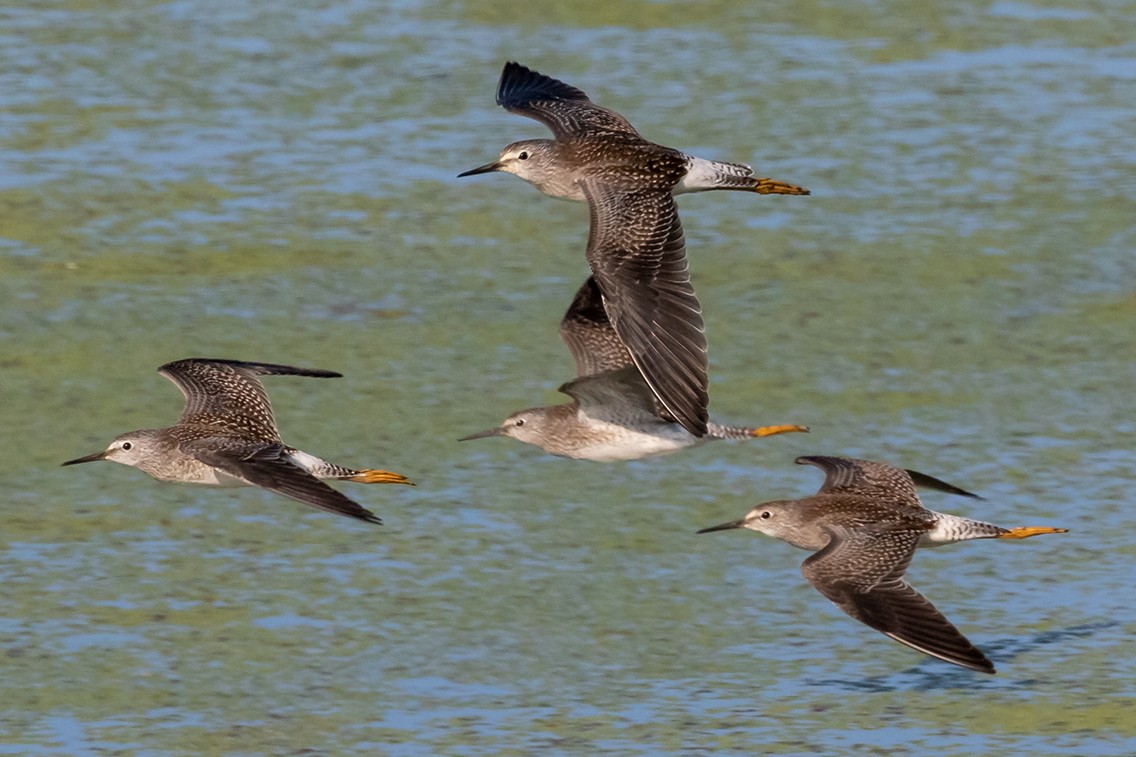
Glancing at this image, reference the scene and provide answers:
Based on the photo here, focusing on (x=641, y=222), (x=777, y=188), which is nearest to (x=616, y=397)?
(x=641, y=222)

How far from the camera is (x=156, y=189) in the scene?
55.7 ft

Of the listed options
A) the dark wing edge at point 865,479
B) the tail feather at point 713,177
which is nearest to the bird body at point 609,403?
the dark wing edge at point 865,479

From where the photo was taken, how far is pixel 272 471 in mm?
10523

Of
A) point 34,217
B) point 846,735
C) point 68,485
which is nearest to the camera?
point 846,735

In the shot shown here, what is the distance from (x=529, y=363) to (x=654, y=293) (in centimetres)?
367

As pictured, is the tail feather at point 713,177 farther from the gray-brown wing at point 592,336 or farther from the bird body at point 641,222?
the gray-brown wing at point 592,336

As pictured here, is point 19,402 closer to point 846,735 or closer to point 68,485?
point 68,485

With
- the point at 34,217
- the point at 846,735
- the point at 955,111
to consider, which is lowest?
the point at 846,735

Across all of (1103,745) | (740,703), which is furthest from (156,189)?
(1103,745)

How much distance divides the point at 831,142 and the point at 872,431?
4.11m

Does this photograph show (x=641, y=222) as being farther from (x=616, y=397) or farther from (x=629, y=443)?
(x=629, y=443)

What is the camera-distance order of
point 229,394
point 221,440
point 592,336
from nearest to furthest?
point 221,440
point 229,394
point 592,336

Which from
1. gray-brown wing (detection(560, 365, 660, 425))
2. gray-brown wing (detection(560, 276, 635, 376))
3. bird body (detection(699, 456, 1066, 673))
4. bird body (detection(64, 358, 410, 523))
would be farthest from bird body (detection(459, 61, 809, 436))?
bird body (detection(64, 358, 410, 523))

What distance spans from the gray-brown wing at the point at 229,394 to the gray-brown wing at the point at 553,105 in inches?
80.9
